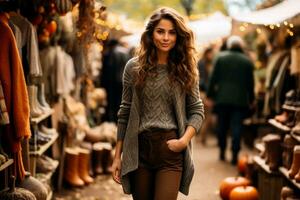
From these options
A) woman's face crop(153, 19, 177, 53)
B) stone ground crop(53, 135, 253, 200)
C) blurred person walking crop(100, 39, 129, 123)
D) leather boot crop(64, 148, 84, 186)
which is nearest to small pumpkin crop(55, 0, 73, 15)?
woman's face crop(153, 19, 177, 53)

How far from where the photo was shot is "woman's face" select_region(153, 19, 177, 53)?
4.46 meters

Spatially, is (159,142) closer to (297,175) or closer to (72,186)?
(297,175)

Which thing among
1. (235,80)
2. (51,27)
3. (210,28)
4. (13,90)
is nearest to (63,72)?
(51,27)

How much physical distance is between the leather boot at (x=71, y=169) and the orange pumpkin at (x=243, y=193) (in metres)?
2.11

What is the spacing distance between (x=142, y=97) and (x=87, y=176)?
4.59 meters

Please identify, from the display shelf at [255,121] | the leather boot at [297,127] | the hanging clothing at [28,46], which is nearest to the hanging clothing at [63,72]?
the hanging clothing at [28,46]

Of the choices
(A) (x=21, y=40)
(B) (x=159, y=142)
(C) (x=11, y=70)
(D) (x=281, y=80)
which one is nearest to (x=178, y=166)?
(B) (x=159, y=142)

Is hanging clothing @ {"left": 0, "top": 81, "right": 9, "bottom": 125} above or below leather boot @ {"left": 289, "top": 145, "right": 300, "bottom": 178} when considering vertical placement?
above

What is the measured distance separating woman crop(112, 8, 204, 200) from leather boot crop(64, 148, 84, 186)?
4.06 meters

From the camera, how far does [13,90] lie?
16.9ft

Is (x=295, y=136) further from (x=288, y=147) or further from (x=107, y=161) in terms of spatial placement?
(x=107, y=161)

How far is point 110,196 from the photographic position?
8.14 metres

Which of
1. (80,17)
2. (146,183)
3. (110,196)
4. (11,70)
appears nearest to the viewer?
(146,183)

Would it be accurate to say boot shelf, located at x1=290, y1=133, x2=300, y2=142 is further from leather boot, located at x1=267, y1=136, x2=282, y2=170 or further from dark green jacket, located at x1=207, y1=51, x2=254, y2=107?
dark green jacket, located at x1=207, y1=51, x2=254, y2=107
